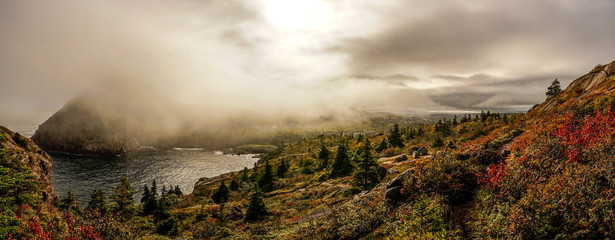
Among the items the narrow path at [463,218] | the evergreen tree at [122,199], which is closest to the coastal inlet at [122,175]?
the evergreen tree at [122,199]

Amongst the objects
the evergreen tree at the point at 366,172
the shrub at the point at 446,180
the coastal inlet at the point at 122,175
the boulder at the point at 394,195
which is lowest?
the coastal inlet at the point at 122,175

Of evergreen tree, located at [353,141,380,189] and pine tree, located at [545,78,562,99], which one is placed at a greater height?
pine tree, located at [545,78,562,99]

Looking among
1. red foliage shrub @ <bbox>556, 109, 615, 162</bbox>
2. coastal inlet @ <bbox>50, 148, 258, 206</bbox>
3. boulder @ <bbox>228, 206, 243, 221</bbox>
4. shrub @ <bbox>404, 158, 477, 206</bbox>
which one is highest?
red foliage shrub @ <bbox>556, 109, 615, 162</bbox>

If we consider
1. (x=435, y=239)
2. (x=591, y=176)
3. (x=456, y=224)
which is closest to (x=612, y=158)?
(x=591, y=176)

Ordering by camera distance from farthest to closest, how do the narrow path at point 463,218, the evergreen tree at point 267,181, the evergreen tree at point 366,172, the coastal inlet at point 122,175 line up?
1. the coastal inlet at point 122,175
2. the evergreen tree at point 267,181
3. the evergreen tree at point 366,172
4. the narrow path at point 463,218

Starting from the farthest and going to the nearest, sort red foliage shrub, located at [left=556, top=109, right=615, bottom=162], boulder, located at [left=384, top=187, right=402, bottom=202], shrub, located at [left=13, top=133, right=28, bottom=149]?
1. shrub, located at [left=13, top=133, right=28, bottom=149]
2. boulder, located at [left=384, top=187, right=402, bottom=202]
3. red foliage shrub, located at [left=556, top=109, right=615, bottom=162]

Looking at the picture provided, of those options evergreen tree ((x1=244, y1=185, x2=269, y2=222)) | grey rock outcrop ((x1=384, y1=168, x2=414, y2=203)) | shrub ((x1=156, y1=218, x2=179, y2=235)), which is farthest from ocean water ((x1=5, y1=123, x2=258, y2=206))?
grey rock outcrop ((x1=384, y1=168, x2=414, y2=203))

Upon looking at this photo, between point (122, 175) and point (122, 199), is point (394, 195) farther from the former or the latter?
point (122, 175)

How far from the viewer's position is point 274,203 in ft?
129

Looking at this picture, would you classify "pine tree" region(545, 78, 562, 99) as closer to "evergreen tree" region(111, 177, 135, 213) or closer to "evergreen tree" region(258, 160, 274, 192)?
"evergreen tree" region(258, 160, 274, 192)

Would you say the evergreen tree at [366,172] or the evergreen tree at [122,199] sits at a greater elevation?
the evergreen tree at [366,172]

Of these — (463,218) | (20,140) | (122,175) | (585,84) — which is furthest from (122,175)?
(585,84)

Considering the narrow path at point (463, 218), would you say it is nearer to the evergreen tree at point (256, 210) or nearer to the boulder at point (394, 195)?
the boulder at point (394, 195)

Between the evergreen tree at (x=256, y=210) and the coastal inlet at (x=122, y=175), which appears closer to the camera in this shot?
the evergreen tree at (x=256, y=210)
